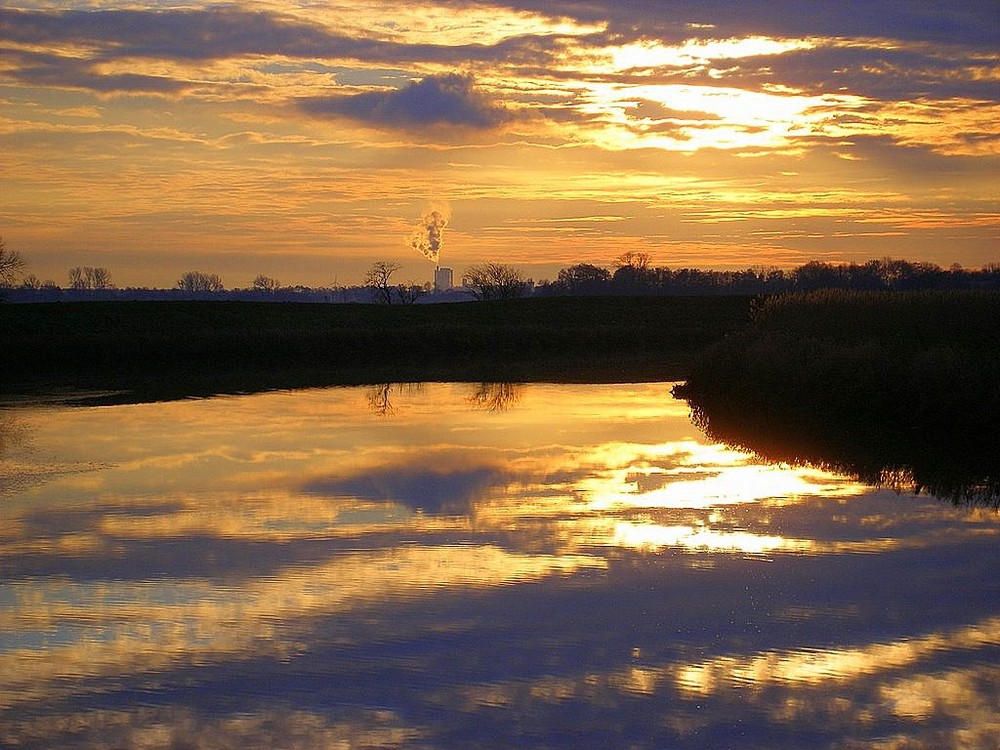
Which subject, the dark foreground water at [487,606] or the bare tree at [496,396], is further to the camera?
the bare tree at [496,396]

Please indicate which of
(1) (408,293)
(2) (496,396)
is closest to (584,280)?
(1) (408,293)

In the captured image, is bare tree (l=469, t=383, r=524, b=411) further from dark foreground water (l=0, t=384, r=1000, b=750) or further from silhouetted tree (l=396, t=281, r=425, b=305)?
silhouetted tree (l=396, t=281, r=425, b=305)

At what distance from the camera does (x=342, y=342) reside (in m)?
46.1

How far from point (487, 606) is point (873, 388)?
13368mm

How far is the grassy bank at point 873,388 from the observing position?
16.6 metres

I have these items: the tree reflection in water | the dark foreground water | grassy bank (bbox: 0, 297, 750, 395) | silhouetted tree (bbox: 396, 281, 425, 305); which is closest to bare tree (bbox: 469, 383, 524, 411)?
grassy bank (bbox: 0, 297, 750, 395)

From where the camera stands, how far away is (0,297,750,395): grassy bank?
1385 inches

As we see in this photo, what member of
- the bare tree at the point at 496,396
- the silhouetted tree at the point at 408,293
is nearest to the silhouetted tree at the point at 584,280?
the silhouetted tree at the point at 408,293

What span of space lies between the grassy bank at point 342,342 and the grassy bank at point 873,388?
822cm

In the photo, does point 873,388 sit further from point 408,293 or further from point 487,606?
point 408,293

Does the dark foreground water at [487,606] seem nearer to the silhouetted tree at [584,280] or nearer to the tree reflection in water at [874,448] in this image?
the tree reflection in water at [874,448]

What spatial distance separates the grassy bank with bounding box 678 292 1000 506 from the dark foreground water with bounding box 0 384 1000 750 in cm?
192

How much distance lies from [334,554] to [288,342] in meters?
A: 34.3

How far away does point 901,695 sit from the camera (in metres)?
6.88
